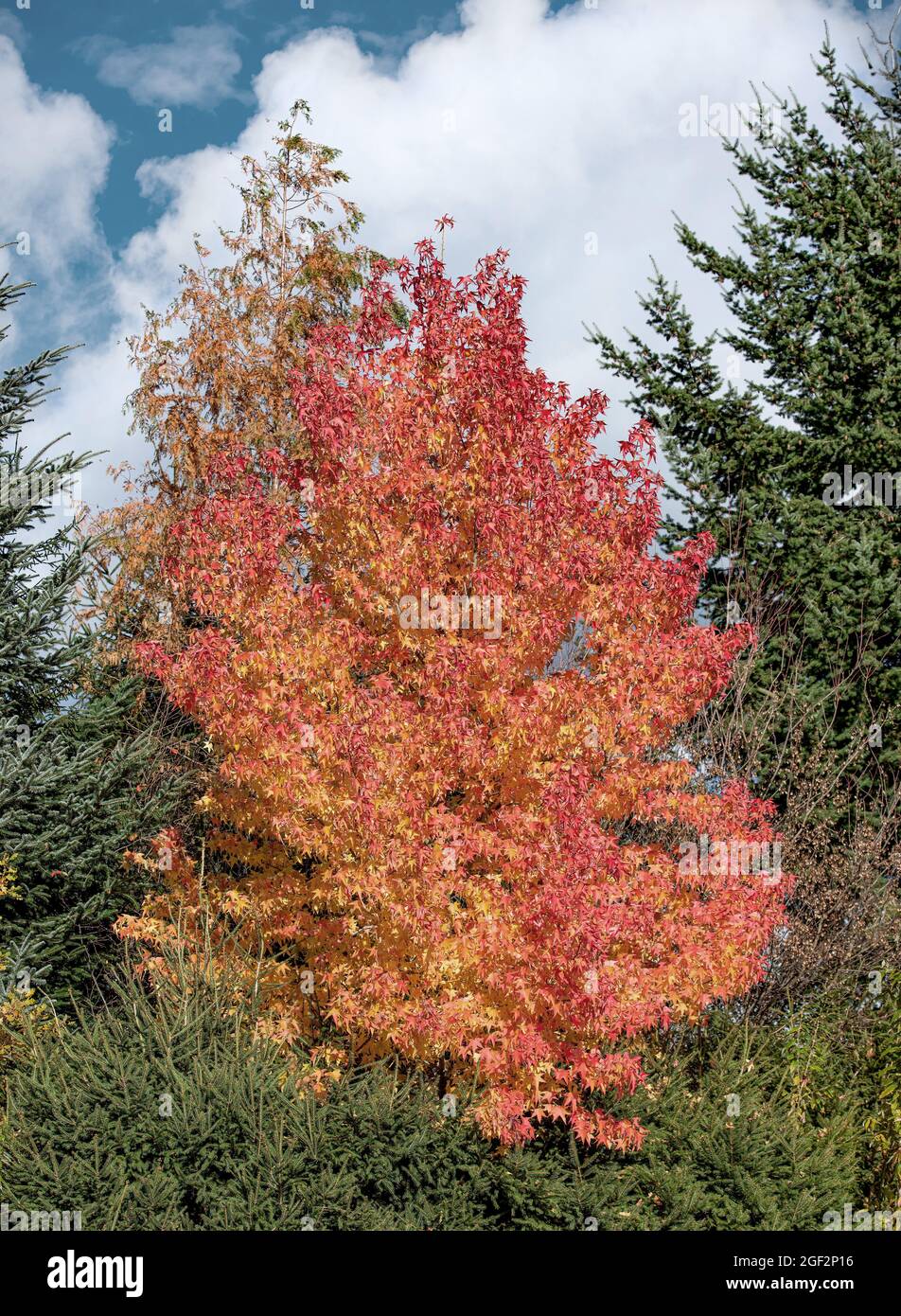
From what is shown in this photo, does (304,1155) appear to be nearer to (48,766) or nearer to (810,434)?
(48,766)

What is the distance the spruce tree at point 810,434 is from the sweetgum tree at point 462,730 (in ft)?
19.4

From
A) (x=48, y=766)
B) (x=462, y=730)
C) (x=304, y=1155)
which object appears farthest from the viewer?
(x=48, y=766)

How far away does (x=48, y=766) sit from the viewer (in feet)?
44.3

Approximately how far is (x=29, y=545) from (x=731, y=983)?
961 centimetres

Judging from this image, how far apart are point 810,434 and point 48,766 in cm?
1214

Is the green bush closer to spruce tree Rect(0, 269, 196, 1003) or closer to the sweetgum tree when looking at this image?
the sweetgum tree

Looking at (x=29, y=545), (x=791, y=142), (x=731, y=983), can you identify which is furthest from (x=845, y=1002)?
(x=791, y=142)

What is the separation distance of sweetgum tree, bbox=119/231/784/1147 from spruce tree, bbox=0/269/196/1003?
2806 mm

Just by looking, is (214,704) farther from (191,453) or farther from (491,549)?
(191,453)

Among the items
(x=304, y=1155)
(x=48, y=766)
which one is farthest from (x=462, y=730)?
(x=48, y=766)

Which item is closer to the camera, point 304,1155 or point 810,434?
point 304,1155
